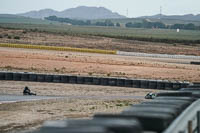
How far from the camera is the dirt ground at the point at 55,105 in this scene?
73.6 feet

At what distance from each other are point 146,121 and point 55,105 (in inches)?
860

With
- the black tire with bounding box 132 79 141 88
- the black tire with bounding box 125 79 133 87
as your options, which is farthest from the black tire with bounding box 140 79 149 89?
the black tire with bounding box 125 79 133 87

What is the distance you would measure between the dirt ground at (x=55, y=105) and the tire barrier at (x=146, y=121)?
468 inches

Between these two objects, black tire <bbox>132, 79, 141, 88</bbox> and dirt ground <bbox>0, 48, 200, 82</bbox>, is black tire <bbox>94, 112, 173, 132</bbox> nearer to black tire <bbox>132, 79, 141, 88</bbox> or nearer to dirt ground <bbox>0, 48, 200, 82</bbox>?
black tire <bbox>132, 79, 141, 88</bbox>

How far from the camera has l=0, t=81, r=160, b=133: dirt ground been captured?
2244 cm

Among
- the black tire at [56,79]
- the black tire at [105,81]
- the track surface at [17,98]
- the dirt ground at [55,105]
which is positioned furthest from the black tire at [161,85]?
the track surface at [17,98]

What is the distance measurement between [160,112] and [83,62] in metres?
50.9

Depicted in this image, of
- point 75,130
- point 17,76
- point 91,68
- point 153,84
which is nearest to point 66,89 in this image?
point 17,76

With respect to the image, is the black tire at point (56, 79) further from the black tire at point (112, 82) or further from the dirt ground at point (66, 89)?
the black tire at point (112, 82)

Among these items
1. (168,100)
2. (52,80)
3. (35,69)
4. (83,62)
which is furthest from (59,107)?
(83,62)

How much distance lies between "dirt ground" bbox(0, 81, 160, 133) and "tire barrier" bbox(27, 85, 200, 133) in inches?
468

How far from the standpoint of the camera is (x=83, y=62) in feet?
191

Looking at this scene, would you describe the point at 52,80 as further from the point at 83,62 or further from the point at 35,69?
the point at 83,62

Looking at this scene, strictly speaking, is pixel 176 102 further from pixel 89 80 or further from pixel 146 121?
pixel 89 80
